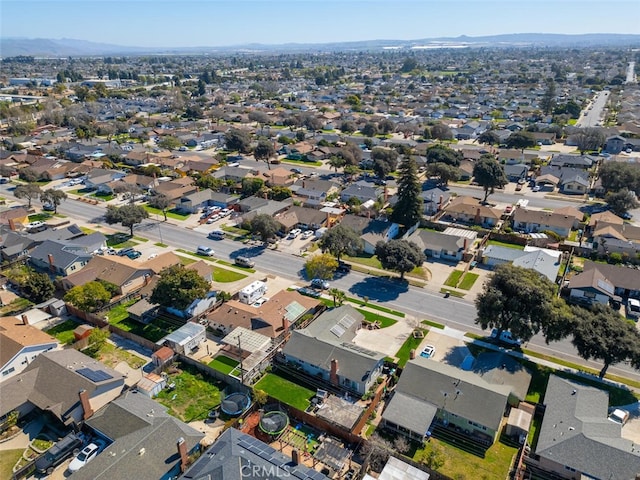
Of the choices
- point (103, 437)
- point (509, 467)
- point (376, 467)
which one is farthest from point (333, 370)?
point (103, 437)

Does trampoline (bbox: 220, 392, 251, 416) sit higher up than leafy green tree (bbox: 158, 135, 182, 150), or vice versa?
leafy green tree (bbox: 158, 135, 182, 150)

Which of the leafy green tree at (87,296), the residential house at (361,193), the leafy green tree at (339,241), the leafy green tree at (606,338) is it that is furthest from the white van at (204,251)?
the leafy green tree at (606,338)

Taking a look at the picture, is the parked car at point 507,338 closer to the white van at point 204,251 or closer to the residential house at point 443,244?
the residential house at point 443,244

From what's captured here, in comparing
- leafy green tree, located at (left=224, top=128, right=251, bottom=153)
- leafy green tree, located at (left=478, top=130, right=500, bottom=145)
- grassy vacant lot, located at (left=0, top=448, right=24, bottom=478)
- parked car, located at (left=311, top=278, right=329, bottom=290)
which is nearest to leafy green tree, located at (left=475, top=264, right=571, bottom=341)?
parked car, located at (left=311, top=278, right=329, bottom=290)

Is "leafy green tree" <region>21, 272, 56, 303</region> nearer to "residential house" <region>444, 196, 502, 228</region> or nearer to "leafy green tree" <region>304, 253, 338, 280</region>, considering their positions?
"leafy green tree" <region>304, 253, 338, 280</region>

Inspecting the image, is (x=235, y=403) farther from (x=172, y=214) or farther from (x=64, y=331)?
(x=172, y=214)

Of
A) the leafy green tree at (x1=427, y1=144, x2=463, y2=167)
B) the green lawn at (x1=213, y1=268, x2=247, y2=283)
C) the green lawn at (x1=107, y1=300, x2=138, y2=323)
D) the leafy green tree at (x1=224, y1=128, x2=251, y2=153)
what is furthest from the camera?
the leafy green tree at (x1=224, y1=128, x2=251, y2=153)

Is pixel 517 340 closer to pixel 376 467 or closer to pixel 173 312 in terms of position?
pixel 376 467

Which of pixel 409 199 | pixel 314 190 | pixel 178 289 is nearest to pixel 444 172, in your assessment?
pixel 409 199
